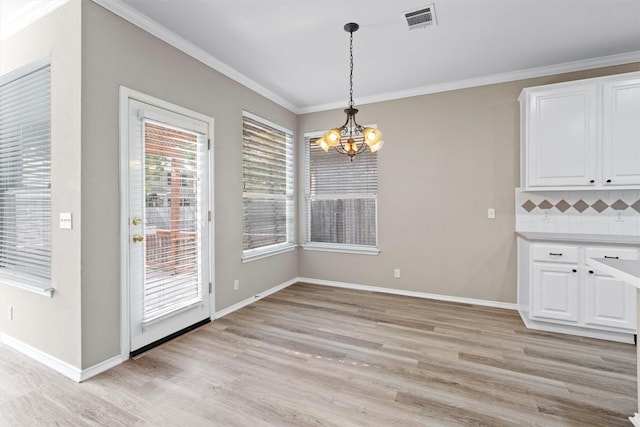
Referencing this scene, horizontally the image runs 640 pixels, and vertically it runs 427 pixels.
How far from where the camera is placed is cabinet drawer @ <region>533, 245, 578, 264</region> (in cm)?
300

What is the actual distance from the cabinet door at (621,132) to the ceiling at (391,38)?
1.61 feet

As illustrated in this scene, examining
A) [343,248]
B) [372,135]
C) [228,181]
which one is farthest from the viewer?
[343,248]

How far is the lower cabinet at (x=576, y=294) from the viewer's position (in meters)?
2.83

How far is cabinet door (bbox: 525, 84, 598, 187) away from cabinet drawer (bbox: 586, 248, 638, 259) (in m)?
0.70

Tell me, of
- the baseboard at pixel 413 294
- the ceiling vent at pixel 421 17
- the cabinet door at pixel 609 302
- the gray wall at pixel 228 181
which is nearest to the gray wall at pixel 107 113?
the gray wall at pixel 228 181

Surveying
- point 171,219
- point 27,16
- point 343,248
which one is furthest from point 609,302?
point 27,16

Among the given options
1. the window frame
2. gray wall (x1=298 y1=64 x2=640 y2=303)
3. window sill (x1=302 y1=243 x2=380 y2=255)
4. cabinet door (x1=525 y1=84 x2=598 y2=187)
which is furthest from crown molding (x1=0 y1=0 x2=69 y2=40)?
cabinet door (x1=525 y1=84 x2=598 y2=187)

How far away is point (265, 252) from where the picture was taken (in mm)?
4258

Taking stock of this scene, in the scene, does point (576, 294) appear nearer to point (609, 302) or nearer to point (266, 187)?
point (609, 302)

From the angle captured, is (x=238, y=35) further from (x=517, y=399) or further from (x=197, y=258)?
(x=517, y=399)

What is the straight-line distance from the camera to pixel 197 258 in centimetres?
320

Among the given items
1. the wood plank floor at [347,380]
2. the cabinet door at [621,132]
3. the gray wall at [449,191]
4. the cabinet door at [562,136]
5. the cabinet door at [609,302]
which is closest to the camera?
the wood plank floor at [347,380]

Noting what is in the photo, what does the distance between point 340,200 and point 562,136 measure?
2782 millimetres

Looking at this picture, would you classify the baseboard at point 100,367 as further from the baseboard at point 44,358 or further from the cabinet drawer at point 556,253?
the cabinet drawer at point 556,253
